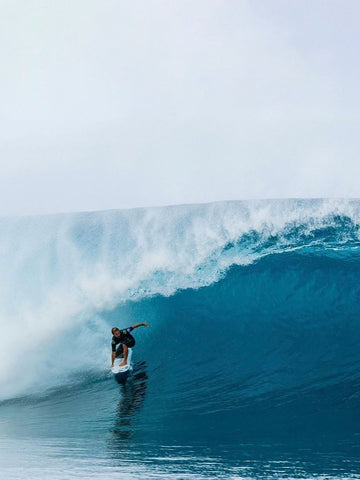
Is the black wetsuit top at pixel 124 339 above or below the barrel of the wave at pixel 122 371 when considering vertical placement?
above

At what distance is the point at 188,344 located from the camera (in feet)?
37.6

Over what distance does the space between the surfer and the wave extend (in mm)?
888

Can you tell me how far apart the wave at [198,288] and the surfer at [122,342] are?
2.91ft

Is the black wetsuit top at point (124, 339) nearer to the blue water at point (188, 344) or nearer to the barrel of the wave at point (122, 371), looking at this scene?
the barrel of the wave at point (122, 371)

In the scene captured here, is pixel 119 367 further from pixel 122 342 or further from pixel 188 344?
pixel 188 344

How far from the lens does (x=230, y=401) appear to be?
8.52 meters

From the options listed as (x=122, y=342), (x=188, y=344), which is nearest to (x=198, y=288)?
(x=188, y=344)

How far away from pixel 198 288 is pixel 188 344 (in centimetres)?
277

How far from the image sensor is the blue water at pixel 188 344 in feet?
20.8

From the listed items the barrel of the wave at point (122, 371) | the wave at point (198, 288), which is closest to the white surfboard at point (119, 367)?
the barrel of the wave at point (122, 371)

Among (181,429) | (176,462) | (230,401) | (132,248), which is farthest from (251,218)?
(176,462)

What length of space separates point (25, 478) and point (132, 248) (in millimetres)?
12193

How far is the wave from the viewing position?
1080 cm

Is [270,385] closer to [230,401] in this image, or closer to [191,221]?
[230,401]
